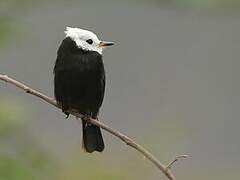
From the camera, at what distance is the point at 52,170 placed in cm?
255

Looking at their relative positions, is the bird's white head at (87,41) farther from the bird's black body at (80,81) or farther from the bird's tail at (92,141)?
the bird's tail at (92,141)

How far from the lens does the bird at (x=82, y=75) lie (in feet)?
11.0

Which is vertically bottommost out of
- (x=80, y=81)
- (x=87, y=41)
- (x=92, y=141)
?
(x=92, y=141)

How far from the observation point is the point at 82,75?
337 centimetres

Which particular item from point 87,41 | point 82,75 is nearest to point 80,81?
point 82,75

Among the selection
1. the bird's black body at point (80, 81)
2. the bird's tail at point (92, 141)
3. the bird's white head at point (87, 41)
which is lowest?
the bird's tail at point (92, 141)

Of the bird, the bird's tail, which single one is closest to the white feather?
the bird

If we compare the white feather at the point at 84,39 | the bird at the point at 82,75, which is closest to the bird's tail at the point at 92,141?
the bird at the point at 82,75

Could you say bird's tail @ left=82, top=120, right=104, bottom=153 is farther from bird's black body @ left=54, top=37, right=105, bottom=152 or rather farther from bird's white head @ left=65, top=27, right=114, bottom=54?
bird's white head @ left=65, top=27, right=114, bottom=54

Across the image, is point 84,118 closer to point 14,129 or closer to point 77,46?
point 77,46

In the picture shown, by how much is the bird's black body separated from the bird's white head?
0.02 m

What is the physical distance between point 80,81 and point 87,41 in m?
0.18

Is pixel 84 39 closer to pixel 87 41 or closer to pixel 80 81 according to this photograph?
pixel 87 41

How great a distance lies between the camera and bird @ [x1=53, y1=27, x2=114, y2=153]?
334 centimetres
